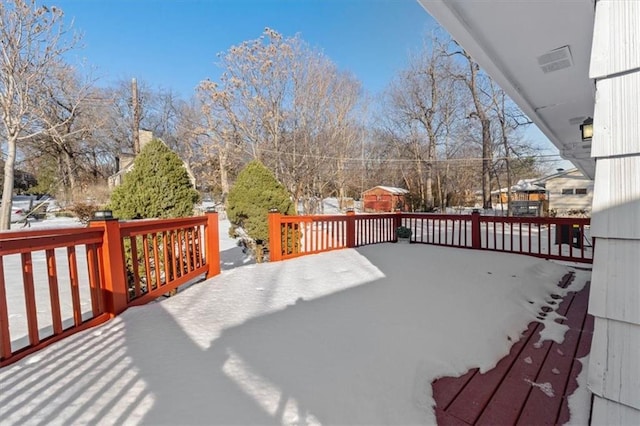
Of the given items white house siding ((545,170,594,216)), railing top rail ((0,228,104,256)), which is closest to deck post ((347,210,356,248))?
railing top rail ((0,228,104,256))

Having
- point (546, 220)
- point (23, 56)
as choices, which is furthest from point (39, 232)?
point (23, 56)

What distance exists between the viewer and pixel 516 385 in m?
1.92

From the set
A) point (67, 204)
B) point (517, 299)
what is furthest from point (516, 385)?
point (67, 204)

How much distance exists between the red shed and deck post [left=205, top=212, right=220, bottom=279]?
1862cm

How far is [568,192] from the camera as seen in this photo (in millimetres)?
18312

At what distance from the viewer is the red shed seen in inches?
869

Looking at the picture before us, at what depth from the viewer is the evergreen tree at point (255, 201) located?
6.34 metres

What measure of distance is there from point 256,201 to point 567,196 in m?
20.4

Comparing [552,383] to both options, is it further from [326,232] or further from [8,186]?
[8,186]

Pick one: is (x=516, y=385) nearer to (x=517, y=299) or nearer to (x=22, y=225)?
(x=517, y=299)

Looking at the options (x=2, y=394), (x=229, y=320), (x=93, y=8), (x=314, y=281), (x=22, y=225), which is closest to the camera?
(x=2, y=394)

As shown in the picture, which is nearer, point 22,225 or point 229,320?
point 229,320

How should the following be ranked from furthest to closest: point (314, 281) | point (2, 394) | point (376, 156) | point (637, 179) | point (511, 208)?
point (376, 156)
point (511, 208)
point (314, 281)
point (2, 394)
point (637, 179)

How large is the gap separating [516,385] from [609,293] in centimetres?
100
